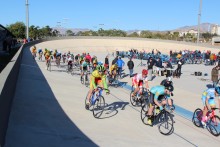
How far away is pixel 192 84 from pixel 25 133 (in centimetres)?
1448

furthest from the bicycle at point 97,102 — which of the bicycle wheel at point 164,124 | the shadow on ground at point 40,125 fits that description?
the bicycle wheel at point 164,124

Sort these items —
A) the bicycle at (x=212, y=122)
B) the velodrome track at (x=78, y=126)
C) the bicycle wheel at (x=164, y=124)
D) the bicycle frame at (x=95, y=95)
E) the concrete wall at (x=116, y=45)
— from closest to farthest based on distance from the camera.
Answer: the velodrome track at (x=78, y=126) → the bicycle wheel at (x=164, y=124) → the bicycle at (x=212, y=122) → the bicycle frame at (x=95, y=95) → the concrete wall at (x=116, y=45)

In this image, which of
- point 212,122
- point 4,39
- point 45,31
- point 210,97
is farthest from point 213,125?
point 45,31

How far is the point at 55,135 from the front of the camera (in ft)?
26.3

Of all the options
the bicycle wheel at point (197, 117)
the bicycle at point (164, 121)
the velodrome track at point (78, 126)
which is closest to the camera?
the velodrome track at point (78, 126)

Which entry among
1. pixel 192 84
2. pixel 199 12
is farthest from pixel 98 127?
pixel 199 12

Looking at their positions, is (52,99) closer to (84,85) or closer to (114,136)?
(114,136)

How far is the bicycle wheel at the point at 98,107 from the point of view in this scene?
1059 cm

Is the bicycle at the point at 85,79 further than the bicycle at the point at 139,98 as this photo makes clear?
Yes

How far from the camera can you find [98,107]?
435 inches

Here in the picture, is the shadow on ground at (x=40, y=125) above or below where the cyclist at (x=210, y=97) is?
below

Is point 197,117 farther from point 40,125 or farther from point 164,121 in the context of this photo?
point 40,125

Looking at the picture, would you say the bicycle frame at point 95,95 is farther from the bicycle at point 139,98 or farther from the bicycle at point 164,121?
the bicycle at point 139,98

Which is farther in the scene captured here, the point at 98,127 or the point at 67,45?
the point at 67,45
